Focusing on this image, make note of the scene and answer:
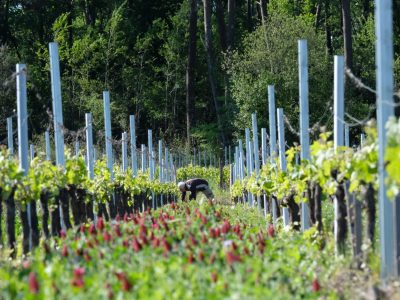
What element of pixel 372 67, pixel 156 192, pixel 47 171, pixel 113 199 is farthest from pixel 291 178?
pixel 372 67

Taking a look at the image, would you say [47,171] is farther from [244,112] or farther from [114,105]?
[114,105]

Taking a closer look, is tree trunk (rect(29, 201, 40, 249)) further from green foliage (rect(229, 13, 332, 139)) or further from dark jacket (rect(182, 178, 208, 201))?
green foliage (rect(229, 13, 332, 139))

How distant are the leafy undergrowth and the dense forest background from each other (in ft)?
94.9

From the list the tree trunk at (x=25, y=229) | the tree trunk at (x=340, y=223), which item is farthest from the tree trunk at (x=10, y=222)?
the tree trunk at (x=340, y=223)

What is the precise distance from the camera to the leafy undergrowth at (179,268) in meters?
5.73

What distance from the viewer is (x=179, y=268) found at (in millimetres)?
6332

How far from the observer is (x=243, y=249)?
24.7ft

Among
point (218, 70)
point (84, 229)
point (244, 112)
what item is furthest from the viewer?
point (218, 70)

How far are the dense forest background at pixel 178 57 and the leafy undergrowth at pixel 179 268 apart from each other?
28.9m

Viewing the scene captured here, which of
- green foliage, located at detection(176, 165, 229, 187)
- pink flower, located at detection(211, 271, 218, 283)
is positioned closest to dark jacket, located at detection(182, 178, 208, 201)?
green foliage, located at detection(176, 165, 229, 187)

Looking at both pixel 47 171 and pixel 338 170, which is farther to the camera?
pixel 47 171

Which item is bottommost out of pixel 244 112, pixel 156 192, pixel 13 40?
pixel 156 192

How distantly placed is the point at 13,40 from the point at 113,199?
29197mm

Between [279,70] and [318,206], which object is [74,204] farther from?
[279,70]
